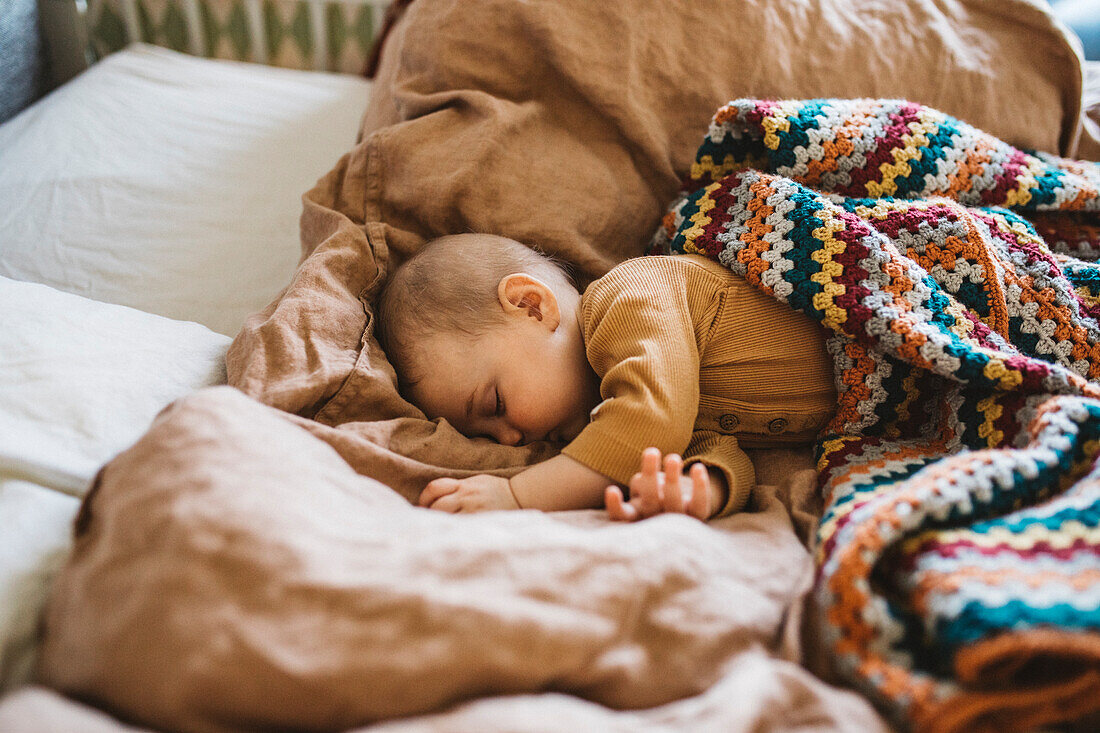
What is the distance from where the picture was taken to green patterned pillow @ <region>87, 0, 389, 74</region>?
1.89m

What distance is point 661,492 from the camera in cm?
75

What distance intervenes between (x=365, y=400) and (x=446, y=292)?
18cm

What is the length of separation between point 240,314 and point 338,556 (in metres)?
0.75

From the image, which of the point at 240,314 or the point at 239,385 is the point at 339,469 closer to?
the point at 239,385

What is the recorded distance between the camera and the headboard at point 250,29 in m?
1.88

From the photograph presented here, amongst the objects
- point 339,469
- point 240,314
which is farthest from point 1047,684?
point 240,314

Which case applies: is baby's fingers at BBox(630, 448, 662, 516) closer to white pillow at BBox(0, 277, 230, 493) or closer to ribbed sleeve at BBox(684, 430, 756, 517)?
ribbed sleeve at BBox(684, 430, 756, 517)

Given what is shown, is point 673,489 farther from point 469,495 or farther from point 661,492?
point 469,495

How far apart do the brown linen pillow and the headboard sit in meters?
0.82

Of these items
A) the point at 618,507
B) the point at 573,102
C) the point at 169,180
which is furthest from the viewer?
the point at 169,180

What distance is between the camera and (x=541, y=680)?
1.77 ft

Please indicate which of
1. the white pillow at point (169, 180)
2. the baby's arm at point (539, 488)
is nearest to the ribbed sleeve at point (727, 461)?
the baby's arm at point (539, 488)

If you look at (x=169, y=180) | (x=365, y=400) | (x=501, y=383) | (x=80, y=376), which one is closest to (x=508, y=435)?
(x=501, y=383)

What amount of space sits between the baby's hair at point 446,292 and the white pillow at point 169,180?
0.34m
